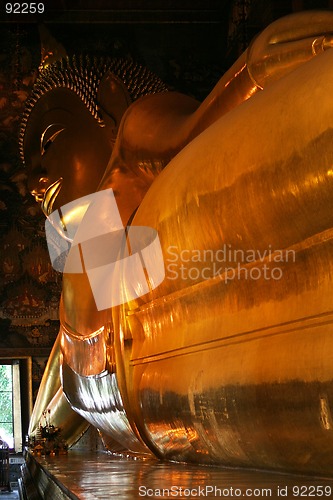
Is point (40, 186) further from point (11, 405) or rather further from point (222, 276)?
point (11, 405)

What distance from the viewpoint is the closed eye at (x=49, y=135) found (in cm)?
337

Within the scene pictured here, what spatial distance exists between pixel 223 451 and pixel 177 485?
0.29m

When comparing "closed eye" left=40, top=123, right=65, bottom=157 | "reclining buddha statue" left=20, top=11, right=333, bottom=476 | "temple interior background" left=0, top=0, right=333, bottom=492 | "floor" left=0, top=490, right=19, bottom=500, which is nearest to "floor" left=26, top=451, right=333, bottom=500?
"reclining buddha statue" left=20, top=11, right=333, bottom=476

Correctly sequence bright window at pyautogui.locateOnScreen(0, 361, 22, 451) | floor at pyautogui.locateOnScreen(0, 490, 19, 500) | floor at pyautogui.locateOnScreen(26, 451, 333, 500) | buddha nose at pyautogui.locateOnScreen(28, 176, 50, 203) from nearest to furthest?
floor at pyautogui.locateOnScreen(26, 451, 333, 500) < buddha nose at pyautogui.locateOnScreen(28, 176, 50, 203) < floor at pyautogui.locateOnScreen(0, 490, 19, 500) < bright window at pyautogui.locateOnScreen(0, 361, 22, 451)

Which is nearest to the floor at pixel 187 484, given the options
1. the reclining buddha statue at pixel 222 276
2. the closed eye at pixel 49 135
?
the reclining buddha statue at pixel 222 276

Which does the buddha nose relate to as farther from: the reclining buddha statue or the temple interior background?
the temple interior background

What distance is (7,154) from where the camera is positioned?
729 centimetres

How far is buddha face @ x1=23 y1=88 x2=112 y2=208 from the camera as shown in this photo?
325cm

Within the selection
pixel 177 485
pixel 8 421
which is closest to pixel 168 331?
pixel 177 485

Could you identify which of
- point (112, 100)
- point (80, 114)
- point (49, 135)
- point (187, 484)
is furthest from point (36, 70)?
point (187, 484)

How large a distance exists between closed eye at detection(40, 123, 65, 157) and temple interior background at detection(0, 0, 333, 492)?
12.2 ft

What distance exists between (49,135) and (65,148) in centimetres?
17

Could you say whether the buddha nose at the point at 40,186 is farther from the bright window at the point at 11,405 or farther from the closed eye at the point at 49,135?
the bright window at the point at 11,405

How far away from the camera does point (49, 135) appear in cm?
345
